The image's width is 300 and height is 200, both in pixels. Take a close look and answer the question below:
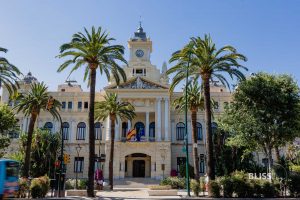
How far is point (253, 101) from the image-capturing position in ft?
99.2

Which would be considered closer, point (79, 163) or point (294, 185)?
point (294, 185)

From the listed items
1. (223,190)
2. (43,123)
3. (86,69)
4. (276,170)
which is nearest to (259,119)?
(276,170)

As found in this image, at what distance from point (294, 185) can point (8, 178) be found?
20.5 metres

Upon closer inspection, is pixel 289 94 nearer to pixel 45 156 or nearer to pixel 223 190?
pixel 223 190

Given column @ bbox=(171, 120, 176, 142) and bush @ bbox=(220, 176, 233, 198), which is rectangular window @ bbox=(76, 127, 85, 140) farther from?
bush @ bbox=(220, 176, 233, 198)

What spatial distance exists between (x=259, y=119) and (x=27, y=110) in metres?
26.1

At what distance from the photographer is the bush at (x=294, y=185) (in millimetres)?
25703

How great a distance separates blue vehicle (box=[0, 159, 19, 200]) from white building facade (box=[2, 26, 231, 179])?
2889 centimetres

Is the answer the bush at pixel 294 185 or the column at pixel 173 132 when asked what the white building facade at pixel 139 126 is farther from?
the bush at pixel 294 185

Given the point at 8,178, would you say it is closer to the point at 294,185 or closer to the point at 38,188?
the point at 38,188

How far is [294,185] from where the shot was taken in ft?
84.6

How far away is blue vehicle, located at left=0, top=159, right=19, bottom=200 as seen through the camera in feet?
75.4

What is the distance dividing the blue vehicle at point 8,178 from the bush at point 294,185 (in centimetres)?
1992

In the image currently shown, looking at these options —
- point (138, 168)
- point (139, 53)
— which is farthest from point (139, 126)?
point (139, 53)
